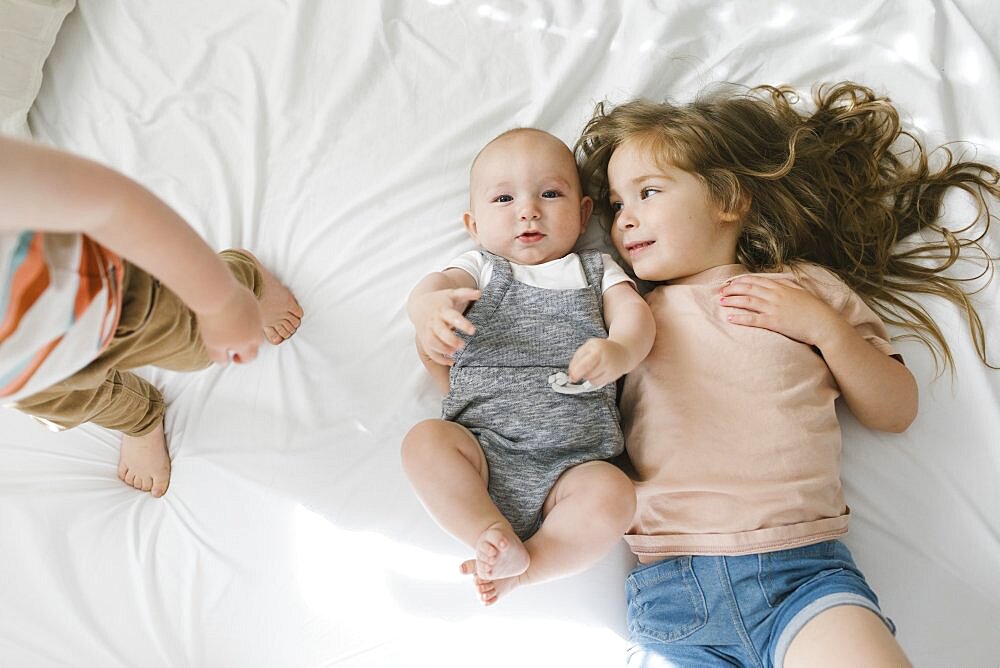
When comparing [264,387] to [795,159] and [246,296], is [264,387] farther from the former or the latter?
[795,159]

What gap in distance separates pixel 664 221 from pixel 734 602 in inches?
22.2

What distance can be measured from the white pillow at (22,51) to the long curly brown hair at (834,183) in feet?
3.18

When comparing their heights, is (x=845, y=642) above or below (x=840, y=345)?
below

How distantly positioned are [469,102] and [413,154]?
0.46ft

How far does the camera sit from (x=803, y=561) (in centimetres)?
110

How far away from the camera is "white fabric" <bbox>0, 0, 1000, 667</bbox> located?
1.14 metres

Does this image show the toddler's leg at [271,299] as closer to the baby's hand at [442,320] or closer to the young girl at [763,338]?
the baby's hand at [442,320]

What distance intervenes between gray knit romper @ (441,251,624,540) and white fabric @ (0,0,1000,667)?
0.14 m

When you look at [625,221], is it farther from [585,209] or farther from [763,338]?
[763,338]

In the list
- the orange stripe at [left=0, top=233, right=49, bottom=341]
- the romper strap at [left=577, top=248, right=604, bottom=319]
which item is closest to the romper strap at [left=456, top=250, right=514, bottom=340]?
the romper strap at [left=577, top=248, right=604, bottom=319]

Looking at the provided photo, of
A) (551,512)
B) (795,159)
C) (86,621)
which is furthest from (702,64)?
(86,621)

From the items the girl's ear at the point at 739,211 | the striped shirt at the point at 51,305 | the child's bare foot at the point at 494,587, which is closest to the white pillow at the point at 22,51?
the striped shirt at the point at 51,305

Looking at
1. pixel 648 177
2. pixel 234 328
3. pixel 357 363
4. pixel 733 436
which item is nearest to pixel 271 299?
pixel 357 363

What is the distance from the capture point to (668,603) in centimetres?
112
